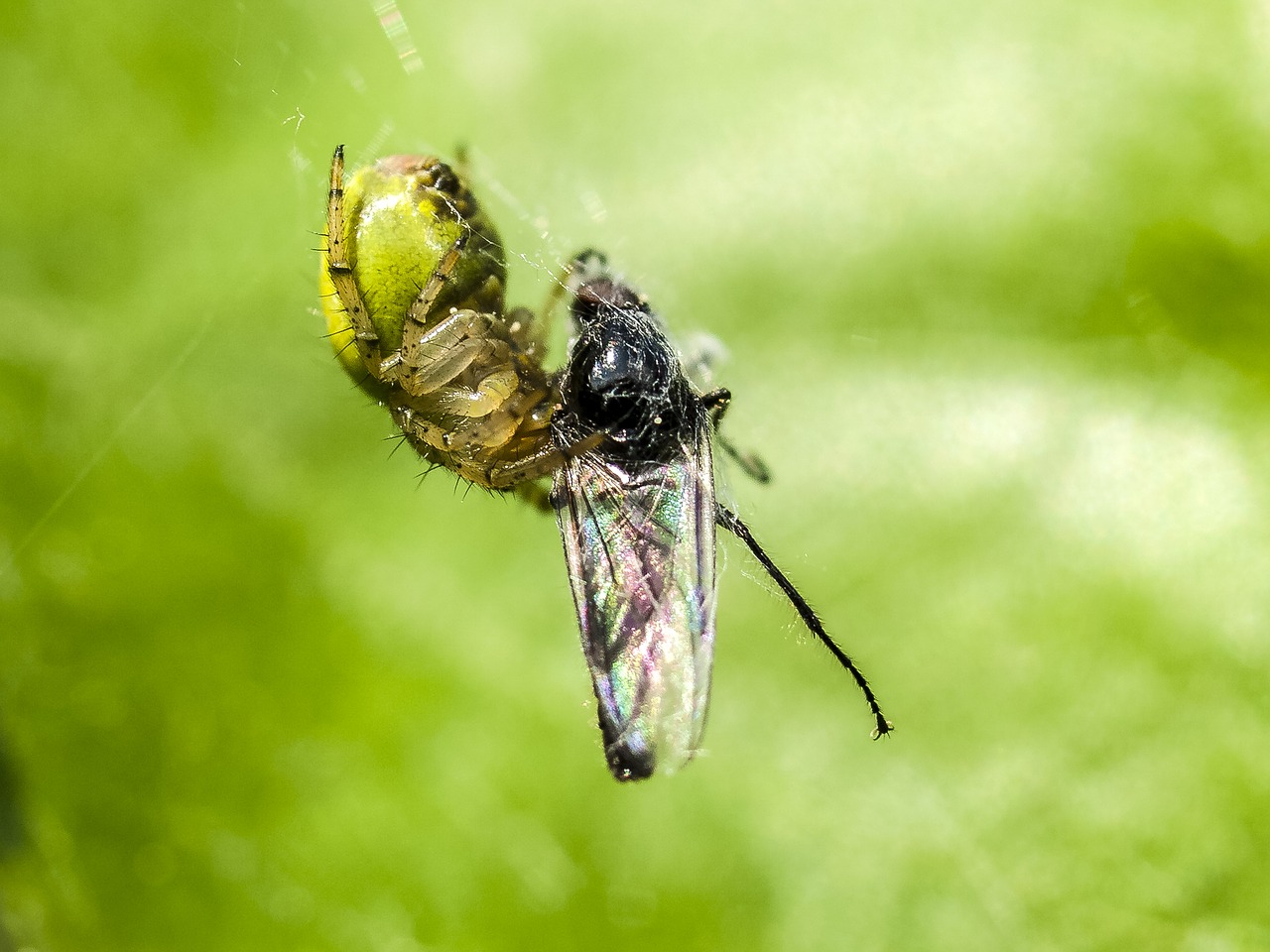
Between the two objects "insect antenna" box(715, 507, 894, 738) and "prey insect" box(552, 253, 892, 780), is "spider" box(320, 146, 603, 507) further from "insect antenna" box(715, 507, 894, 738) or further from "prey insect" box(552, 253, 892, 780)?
"insect antenna" box(715, 507, 894, 738)

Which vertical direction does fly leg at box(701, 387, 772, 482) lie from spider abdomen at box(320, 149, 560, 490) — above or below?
below

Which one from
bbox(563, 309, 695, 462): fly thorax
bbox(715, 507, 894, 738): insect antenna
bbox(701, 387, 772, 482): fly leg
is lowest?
bbox(715, 507, 894, 738): insect antenna

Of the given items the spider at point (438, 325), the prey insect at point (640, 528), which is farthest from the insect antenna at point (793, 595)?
the spider at point (438, 325)

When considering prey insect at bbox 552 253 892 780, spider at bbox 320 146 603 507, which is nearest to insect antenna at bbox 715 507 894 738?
prey insect at bbox 552 253 892 780

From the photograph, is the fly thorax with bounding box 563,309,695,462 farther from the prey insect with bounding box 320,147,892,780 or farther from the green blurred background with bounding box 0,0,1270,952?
the green blurred background with bounding box 0,0,1270,952

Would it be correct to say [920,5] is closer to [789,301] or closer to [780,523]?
[789,301]

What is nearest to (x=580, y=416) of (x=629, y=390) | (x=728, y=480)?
(x=629, y=390)

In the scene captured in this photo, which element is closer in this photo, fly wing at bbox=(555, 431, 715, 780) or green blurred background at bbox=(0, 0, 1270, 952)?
fly wing at bbox=(555, 431, 715, 780)

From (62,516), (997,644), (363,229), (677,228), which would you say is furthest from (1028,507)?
(62,516)
